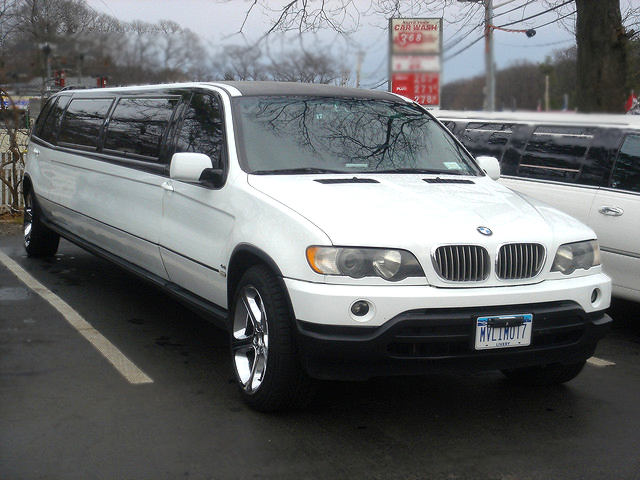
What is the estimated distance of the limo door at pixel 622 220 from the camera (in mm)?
6457

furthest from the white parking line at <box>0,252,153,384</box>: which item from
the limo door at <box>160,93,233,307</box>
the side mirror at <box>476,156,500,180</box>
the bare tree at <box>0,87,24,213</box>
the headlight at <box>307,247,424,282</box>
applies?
the bare tree at <box>0,87,24,213</box>

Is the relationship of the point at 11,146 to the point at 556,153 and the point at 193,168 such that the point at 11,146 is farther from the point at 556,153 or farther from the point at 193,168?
the point at 193,168

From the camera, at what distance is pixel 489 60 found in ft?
42.9

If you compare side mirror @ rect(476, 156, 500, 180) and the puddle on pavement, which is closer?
side mirror @ rect(476, 156, 500, 180)

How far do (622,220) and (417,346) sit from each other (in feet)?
10.1

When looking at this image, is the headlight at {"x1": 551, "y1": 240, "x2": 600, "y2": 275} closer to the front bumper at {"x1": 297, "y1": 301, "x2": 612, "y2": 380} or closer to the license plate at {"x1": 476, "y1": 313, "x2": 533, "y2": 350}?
the front bumper at {"x1": 297, "y1": 301, "x2": 612, "y2": 380}

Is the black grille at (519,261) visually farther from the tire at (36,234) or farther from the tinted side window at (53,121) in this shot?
the tire at (36,234)

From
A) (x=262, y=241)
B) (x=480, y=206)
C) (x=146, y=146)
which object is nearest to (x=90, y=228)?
(x=146, y=146)

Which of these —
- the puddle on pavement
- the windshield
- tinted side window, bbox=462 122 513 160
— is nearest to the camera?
the windshield

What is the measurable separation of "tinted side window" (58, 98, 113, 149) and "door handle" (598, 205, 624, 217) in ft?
→ 13.8

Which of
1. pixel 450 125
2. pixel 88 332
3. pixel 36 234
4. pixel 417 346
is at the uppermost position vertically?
pixel 450 125

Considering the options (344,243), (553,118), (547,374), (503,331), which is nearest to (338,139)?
(344,243)

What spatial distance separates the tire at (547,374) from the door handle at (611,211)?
6.23 feet

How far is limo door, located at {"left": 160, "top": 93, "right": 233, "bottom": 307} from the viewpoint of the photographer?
506 centimetres
